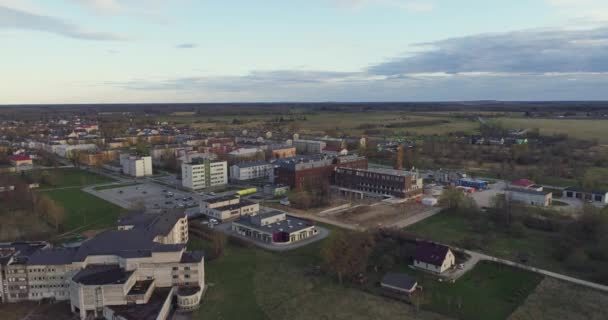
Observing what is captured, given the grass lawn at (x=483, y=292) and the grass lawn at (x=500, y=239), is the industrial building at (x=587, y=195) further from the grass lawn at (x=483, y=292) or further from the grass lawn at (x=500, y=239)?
the grass lawn at (x=483, y=292)

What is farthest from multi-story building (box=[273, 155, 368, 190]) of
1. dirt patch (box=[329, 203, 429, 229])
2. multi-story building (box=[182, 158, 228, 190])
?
dirt patch (box=[329, 203, 429, 229])

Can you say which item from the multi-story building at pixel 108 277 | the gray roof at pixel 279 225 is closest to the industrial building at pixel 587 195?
the gray roof at pixel 279 225

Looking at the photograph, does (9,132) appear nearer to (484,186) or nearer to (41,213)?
(41,213)

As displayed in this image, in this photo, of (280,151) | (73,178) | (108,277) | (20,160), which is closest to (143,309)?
(108,277)

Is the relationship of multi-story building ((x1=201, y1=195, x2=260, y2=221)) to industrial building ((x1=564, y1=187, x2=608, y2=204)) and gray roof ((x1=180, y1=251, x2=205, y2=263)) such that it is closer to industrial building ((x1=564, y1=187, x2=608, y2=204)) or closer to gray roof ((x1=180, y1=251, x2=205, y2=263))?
gray roof ((x1=180, y1=251, x2=205, y2=263))

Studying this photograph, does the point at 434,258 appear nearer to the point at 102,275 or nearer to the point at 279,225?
the point at 279,225

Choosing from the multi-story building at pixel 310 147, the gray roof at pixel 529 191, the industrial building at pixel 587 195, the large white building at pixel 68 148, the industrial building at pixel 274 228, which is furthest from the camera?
the multi-story building at pixel 310 147
